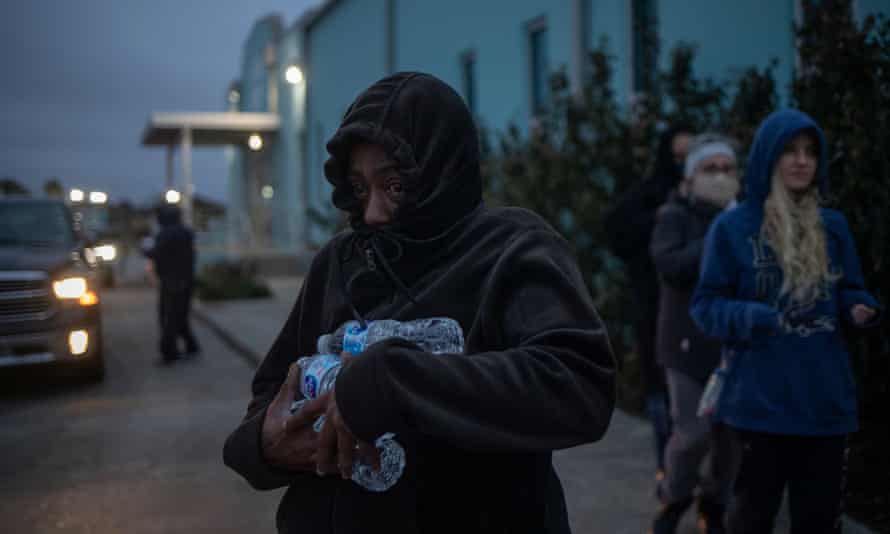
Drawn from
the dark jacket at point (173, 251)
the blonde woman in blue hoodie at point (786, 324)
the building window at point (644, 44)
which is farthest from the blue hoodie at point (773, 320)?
the dark jacket at point (173, 251)

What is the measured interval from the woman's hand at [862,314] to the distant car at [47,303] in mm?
7767

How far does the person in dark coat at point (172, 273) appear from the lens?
10.4m

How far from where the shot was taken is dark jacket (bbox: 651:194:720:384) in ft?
12.4

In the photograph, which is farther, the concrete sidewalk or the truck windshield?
the truck windshield

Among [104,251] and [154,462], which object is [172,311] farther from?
[104,251]

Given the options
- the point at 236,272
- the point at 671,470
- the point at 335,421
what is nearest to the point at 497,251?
the point at 335,421

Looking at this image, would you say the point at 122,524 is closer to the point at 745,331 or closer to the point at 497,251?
the point at 745,331

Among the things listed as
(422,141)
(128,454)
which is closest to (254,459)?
(422,141)

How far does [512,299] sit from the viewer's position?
56.8 inches

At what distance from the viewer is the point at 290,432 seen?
148 cm

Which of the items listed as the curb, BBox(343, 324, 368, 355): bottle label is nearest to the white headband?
BBox(343, 324, 368, 355): bottle label

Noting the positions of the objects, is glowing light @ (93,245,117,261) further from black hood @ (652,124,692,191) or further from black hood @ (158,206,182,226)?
black hood @ (652,124,692,191)

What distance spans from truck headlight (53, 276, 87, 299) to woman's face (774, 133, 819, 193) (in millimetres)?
7554

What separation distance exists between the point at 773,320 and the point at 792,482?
576mm
